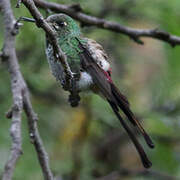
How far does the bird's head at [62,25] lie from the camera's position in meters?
3.27

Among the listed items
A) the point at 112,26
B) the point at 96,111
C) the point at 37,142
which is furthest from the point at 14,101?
the point at 96,111

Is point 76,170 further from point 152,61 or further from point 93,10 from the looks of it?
point 152,61

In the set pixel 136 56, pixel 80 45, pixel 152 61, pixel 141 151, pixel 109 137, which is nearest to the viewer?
pixel 141 151

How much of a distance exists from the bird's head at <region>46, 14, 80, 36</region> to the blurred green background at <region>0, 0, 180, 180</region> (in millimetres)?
1117

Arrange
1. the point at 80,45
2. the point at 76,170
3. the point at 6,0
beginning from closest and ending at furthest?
the point at 6,0, the point at 80,45, the point at 76,170

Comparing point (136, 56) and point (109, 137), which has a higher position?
point (136, 56)

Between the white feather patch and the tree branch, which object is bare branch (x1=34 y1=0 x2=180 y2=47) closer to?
the white feather patch

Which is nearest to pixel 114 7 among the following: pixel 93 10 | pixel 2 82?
pixel 93 10

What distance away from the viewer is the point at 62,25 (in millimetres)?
3287

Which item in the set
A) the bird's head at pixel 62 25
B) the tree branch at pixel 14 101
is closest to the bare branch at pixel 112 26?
the bird's head at pixel 62 25

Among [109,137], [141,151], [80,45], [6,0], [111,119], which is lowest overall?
[109,137]

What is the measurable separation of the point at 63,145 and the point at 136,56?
1864 mm

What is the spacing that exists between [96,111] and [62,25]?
6.42 feet

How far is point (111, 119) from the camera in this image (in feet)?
17.0
